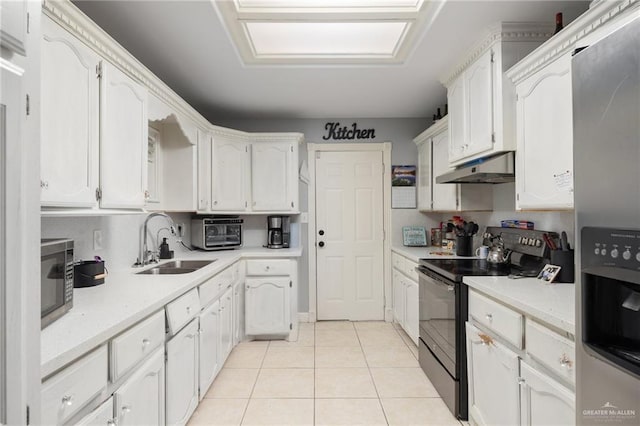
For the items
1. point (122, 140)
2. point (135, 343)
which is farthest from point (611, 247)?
point (122, 140)

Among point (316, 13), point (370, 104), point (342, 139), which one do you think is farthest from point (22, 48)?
point (342, 139)

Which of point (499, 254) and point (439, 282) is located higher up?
point (499, 254)

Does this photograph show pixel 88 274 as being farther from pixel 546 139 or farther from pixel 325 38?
pixel 546 139

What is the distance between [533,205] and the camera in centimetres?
173

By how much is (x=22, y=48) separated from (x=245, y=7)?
4.49 feet

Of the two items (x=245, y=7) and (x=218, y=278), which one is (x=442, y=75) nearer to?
(x=245, y=7)

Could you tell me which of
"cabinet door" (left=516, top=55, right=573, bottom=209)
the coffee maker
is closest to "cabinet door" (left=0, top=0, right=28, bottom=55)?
"cabinet door" (left=516, top=55, right=573, bottom=209)

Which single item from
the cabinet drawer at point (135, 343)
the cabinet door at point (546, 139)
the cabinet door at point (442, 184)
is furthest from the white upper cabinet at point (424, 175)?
the cabinet drawer at point (135, 343)

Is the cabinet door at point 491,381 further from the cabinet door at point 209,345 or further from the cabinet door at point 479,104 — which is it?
the cabinet door at point 209,345

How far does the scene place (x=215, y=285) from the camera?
2.32 metres

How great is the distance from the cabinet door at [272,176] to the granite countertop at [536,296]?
2059 millimetres

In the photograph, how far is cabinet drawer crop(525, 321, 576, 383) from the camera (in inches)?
44.1

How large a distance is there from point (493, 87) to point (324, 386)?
7.58ft

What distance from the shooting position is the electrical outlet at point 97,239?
1.95m
